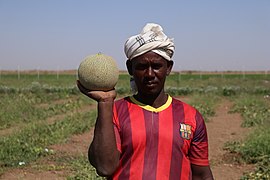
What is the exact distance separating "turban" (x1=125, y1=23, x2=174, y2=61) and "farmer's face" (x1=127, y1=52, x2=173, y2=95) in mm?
28

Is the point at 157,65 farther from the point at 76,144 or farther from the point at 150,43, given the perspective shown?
the point at 76,144

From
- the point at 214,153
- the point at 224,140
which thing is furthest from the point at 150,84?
the point at 224,140

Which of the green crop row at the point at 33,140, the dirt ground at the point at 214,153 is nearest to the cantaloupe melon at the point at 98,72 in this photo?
the dirt ground at the point at 214,153

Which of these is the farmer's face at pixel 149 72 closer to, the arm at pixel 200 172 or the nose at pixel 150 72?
the nose at pixel 150 72

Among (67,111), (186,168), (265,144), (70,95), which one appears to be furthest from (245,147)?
(70,95)

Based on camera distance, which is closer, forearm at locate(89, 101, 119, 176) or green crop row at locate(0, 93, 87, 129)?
forearm at locate(89, 101, 119, 176)

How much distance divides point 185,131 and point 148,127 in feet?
0.60

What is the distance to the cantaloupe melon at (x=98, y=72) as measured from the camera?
1.88 m

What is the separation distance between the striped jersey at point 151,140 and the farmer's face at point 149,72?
0.09 metres

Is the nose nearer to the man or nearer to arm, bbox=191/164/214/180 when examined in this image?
the man

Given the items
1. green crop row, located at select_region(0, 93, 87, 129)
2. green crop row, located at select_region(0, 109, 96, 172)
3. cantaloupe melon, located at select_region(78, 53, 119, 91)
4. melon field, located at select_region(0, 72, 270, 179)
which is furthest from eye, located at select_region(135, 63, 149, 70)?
green crop row, located at select_region(0, 93, 87, 129)

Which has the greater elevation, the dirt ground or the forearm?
the forearm

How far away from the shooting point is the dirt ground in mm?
6250

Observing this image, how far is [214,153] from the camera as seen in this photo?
25.8ft
